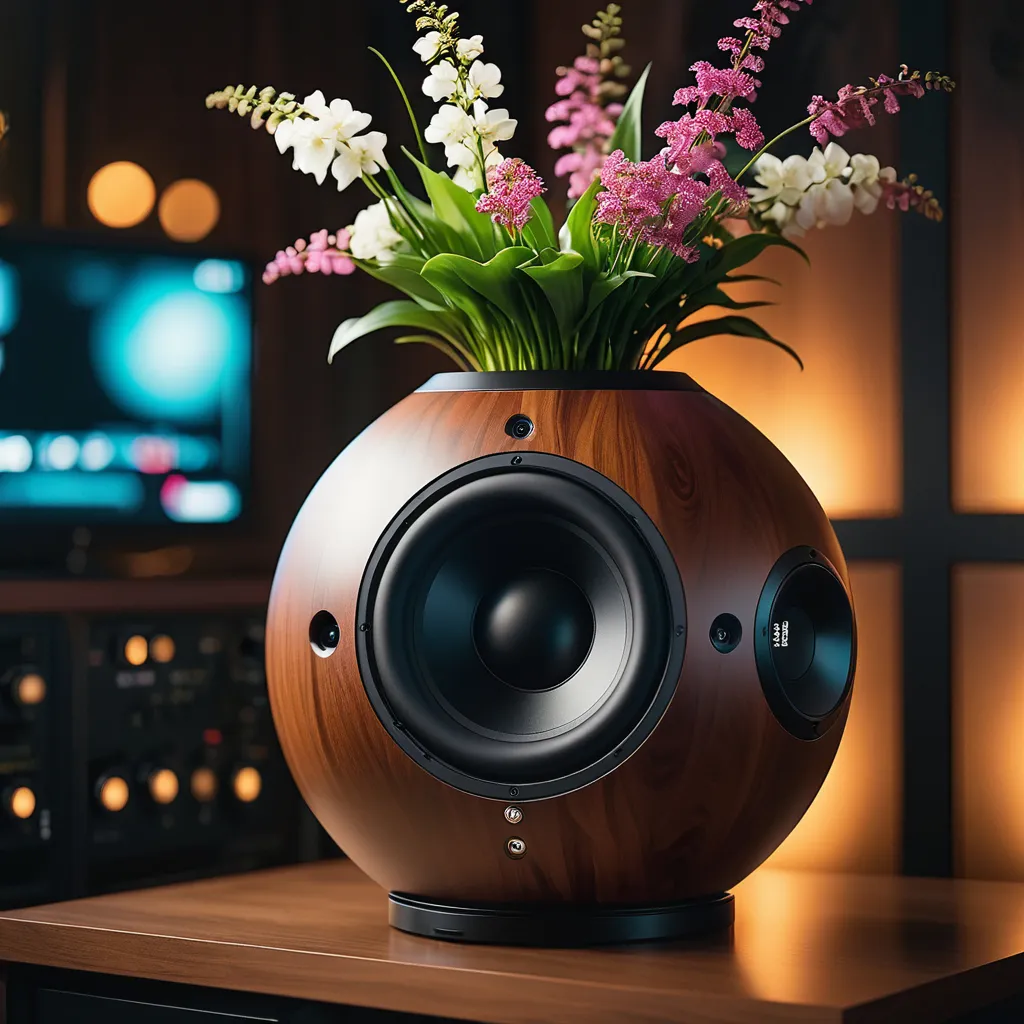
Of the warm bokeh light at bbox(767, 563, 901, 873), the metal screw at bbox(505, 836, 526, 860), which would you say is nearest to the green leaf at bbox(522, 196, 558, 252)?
the metal screw at bbox(505, 836, 526, 860)

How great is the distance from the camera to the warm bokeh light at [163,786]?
149 centimetres

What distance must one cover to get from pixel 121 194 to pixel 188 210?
77 millimetres

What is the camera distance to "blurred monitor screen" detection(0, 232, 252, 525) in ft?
4.89

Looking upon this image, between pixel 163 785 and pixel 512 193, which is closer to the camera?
pixel 512 193

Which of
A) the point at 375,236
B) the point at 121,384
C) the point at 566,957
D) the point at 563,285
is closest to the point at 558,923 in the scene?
the point at 566,957

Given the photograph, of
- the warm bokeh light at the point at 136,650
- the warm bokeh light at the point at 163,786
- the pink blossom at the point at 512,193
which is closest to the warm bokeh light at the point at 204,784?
the warm bokeh light at the point at 163,786

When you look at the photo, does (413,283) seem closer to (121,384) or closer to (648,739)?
(648,739)

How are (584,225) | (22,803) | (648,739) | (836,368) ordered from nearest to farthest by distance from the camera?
(648,739) → (584,225) → (22,803) → (836,368)

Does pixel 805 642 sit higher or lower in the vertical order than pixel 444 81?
lower

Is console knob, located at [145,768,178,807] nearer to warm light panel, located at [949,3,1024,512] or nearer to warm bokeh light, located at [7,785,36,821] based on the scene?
warm bokeh light, located at [7,785,36,821]

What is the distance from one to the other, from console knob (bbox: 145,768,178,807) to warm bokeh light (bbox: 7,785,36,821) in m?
0.11

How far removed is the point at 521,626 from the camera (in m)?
1.02

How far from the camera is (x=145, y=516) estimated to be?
1.57m

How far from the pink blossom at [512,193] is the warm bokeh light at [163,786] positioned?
0.66 m
